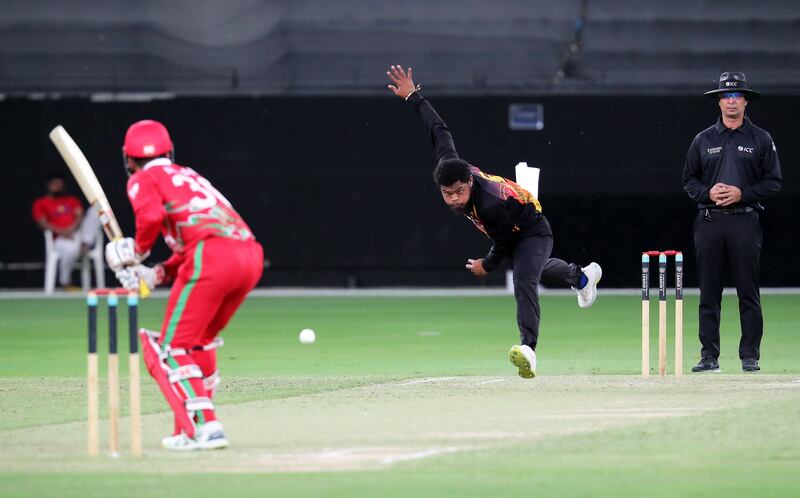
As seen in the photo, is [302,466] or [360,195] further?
[360,195]

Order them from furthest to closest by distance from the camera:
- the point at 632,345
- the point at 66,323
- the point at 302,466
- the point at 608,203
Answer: the point at 608,203, the point at 66,323, the point at 632,345, the point at 302,466

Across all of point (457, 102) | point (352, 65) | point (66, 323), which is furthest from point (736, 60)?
point (66, 323)

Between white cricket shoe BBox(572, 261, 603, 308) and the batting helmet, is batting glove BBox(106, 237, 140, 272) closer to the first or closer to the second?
the batting helmet

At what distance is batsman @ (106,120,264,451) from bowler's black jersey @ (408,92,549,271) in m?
2.80

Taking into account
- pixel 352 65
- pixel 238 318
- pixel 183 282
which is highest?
pixel 352 65

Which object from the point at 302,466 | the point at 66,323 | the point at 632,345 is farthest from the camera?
the point at 66,323

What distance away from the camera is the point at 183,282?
7996 millimetres

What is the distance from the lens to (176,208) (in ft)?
26.1

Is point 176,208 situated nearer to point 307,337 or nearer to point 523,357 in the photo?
point 523,357

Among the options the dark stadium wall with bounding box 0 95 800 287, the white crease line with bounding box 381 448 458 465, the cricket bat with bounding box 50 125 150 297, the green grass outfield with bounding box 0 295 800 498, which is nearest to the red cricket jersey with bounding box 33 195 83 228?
the dark stadium wall with bounding box 0 95 800 287

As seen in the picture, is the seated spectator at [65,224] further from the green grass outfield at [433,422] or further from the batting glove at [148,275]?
the batting glove at [148,275]

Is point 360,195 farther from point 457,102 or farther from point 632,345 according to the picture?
point 632,345

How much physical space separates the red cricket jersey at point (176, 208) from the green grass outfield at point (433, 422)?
115 centimetres

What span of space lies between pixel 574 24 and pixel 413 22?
271cm
